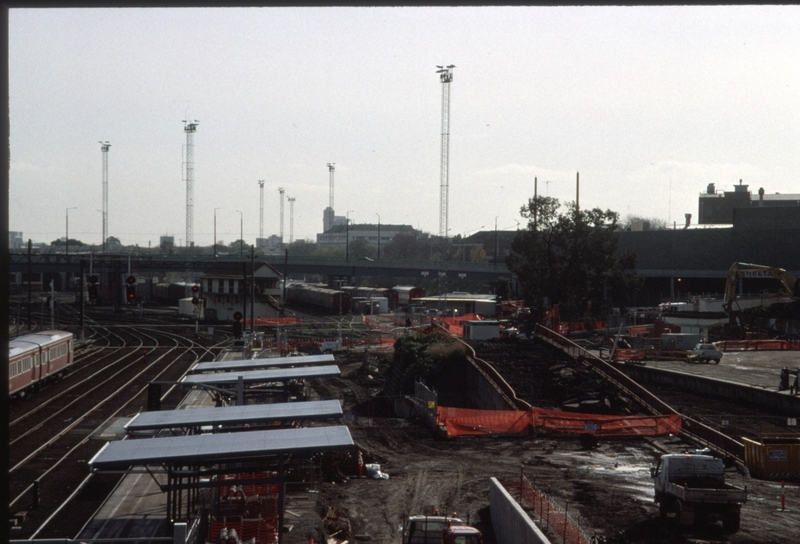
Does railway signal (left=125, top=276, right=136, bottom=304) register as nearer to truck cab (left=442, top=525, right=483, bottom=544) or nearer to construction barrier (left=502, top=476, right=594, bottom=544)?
construction barrier (left=502, top=476, right=594, bottom=544)

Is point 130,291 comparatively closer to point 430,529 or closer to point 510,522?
point 430,529

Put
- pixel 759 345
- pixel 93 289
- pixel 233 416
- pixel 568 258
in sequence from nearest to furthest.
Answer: pixel 233 416
pixel 93 289
pixel 759 345
pixel 568 258

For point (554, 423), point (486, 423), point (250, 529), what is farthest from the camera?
point (486, 423)

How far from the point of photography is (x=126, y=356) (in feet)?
190

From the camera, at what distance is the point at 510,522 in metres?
18.7

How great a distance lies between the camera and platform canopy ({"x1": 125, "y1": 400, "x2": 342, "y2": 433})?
58.2ft

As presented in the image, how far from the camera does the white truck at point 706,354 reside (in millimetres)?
49969

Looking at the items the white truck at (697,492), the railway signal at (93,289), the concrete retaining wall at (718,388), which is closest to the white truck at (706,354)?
the concrete retaining wall at (718,388)

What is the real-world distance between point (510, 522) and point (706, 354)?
1393 inches

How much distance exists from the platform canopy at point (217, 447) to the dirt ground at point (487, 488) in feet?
11.8

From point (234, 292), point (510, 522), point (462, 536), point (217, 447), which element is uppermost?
point (217, 447)

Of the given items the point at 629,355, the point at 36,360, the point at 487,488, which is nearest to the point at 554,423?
the point at 487,488

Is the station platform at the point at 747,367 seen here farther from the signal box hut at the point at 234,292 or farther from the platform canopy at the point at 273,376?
the signal box hut at the point at 234,292

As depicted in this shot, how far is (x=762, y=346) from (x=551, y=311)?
57.5ft
